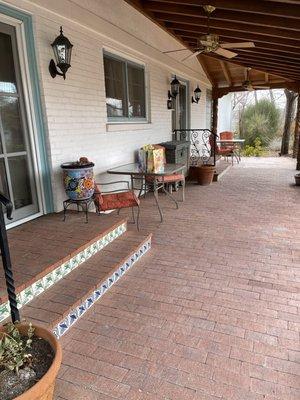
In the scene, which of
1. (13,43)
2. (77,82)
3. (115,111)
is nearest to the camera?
(13,43)

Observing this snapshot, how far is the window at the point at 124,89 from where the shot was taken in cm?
452

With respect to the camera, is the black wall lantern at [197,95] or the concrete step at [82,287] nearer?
the concrete step at [82,287]

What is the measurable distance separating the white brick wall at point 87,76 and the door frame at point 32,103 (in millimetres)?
65

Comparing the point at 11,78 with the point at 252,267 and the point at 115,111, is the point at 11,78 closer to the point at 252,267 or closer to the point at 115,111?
the point at 115,111

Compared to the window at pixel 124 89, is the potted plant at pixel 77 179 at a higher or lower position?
lower

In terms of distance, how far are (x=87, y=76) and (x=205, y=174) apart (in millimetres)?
3572

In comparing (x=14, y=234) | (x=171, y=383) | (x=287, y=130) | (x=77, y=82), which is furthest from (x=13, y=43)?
(x=287, y=130)

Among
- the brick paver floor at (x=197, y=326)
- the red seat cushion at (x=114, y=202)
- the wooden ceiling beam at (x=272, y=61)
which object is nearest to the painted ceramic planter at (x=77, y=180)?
the red seat cushion at (x=114, y=202)

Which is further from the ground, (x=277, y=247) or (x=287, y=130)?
(x=287, y=130)

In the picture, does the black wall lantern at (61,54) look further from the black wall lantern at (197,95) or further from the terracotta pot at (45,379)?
the black wall lantern at (197,95)

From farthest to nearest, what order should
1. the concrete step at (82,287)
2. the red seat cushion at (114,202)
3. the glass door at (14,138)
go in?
1. the red seat cushion at (114,202)
2. the glass door at (14,138)
3. the concrete step at (82,287)

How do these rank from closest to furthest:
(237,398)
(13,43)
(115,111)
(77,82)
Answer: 1. (237,398)
2. (13,43)
3. (77,82)
4. (115,111)

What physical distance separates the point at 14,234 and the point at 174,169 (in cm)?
235

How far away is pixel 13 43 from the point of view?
2891 millimetres
